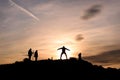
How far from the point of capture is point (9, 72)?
28.8 metres

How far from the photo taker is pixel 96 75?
3034 cm

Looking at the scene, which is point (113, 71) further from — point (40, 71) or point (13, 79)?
point (13, 79)

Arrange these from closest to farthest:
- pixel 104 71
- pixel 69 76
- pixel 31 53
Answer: pixel 69 76, pixel 31 53, pixel 104 71

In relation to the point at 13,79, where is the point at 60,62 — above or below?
above

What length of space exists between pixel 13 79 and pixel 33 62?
303 cm

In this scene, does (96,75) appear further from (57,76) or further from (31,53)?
(31,53)

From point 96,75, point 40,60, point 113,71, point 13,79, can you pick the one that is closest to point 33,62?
point 40,60

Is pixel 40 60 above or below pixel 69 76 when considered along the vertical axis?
above

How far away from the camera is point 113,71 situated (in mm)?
32656

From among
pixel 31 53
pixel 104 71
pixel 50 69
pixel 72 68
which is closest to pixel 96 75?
pixel 104 71

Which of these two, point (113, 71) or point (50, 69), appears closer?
point (50, 69)

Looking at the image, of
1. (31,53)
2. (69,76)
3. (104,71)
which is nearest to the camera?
(69,76)

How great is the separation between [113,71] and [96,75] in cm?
348

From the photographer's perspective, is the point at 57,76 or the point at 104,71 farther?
the point at 104,71
